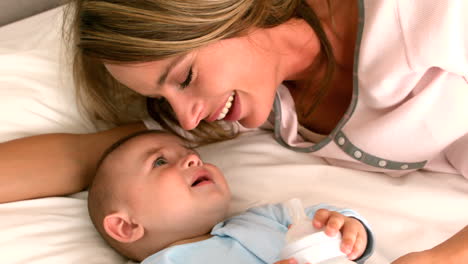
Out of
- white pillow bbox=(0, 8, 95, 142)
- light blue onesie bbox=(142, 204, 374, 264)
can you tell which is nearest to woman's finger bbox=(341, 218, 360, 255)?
light blue onesie bbox=(142, 204, 374, 264)

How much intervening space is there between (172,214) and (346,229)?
1.32ft

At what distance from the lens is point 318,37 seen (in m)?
1.27

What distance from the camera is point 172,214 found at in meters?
1.12

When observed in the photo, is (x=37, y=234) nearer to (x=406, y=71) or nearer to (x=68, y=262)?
(x=68, y=262)

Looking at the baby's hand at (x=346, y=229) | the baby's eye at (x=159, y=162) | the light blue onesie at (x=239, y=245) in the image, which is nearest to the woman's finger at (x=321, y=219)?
the baby's hand at (x=346, y=229)

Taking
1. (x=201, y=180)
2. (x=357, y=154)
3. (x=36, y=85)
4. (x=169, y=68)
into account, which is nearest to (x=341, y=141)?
(x=357, y=154)

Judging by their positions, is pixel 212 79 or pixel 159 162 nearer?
pixel 212 79

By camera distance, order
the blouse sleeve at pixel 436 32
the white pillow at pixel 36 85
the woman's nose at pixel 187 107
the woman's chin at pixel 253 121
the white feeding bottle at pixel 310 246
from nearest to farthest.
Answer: the white feeding bottle at pixel 310 246 → the blouse sleeve at pixel 436 32 → the woman's nose at pixel 187 107 → the woman's chin at pixel 253 121 → the white pillow at pixel 36 85

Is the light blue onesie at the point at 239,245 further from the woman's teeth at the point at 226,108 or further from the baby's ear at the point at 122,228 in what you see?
the woman's teeth at the point at 226,108

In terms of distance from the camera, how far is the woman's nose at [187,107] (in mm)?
1083

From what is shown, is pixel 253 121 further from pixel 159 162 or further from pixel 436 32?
pixel 436 32

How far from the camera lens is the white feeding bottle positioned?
74cm

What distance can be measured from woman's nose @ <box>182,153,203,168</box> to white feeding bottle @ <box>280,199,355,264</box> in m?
0.42

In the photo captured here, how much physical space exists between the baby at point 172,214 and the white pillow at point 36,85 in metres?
0.27
